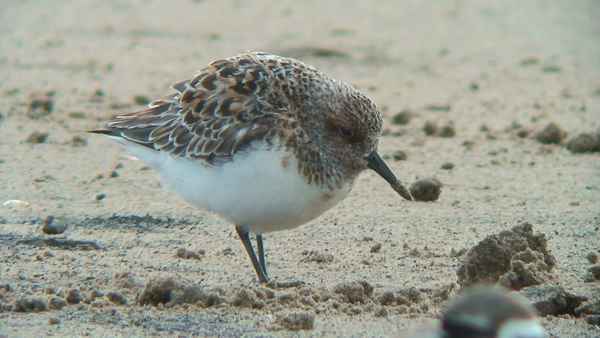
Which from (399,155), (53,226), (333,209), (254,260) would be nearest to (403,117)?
(399,155)

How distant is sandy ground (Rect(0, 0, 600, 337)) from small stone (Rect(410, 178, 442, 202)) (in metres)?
0.08

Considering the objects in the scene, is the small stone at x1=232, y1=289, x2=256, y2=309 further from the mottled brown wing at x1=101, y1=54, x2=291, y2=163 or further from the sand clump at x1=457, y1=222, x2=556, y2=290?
the sand clump at x1=457, y1=222, x2=556, y2=290

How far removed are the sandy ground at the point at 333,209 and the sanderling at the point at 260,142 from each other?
0.44 metres

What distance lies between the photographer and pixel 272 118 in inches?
192

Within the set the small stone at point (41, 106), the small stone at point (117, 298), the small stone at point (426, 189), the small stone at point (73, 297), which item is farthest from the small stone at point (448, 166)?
the small stone at point (41, 106)

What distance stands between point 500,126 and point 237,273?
4356 millimetres

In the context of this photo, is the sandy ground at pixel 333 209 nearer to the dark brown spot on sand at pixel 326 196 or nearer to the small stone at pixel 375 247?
the small stone at pixel 375 247

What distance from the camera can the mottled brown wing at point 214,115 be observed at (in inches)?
194

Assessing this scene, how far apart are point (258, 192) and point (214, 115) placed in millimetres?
742

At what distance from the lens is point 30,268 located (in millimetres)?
4875

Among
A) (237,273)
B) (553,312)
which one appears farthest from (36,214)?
(553,312)

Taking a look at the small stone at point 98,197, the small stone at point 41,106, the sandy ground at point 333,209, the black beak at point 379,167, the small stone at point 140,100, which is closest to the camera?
the sandy ground at point 333,209

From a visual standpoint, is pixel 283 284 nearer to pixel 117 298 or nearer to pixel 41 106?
pixel 117 298

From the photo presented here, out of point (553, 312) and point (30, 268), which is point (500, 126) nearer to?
point (553, 312)
